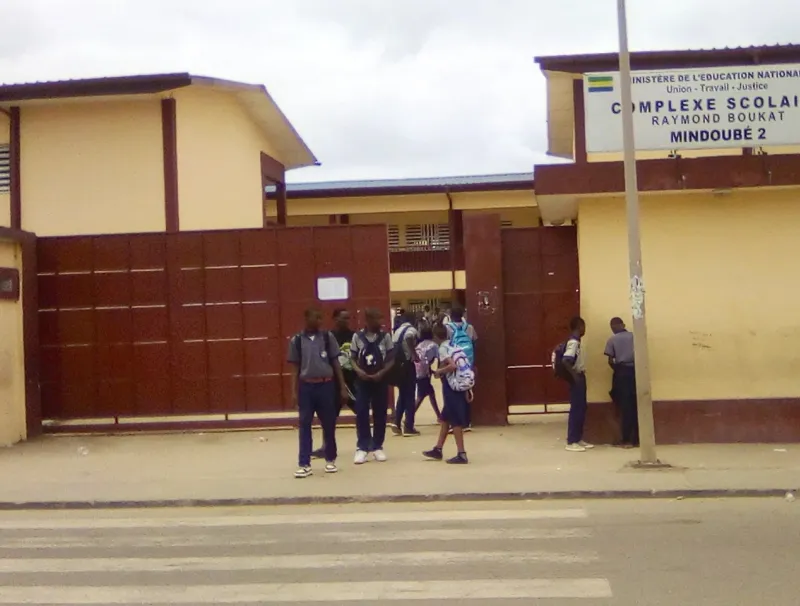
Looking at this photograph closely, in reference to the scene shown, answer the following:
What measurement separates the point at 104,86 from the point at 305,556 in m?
10.8

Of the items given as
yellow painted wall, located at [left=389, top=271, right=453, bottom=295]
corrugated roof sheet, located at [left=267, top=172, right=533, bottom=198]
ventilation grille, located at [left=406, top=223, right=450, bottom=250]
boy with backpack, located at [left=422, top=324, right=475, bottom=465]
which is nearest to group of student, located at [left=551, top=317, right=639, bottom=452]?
boy with backpack, located at [left=422, top=324, right=475, bottom=465]

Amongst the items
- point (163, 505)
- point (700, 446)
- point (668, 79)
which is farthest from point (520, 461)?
point (668, 79)

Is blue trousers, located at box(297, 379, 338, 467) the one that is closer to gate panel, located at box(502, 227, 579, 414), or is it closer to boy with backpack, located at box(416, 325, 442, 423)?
boy with backpack, located at box(416, 325, 442, 423)

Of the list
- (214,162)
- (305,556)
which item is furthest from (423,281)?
(305,556)

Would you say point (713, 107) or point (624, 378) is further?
point (713, 107)

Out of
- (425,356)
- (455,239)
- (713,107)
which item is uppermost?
(455,239)

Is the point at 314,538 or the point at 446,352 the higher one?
the point at 446,352

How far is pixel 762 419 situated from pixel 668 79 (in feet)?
14.4

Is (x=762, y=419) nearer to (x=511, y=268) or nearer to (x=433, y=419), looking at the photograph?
(x=511, y=268)

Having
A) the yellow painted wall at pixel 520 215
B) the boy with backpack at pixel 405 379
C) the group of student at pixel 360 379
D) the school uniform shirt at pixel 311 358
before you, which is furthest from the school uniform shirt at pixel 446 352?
the yellow painted wall at pixel 520 215

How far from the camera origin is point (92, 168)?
17.1 meters

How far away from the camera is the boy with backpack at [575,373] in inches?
483

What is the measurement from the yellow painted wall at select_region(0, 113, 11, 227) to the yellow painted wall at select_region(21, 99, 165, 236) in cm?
28

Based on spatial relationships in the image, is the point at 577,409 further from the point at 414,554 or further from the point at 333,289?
the point at 414,554
